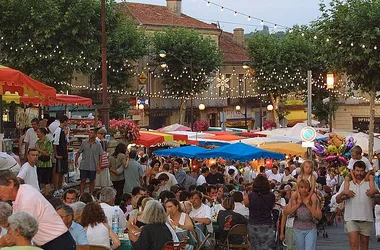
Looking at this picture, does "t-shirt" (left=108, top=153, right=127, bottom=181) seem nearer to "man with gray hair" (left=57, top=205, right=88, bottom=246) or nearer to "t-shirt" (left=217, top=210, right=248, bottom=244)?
"t-shirt" (left=217, top=210, right=248, bottom=244)

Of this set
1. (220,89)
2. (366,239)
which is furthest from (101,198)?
(220,89)

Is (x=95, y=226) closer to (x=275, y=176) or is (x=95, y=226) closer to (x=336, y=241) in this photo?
(x=336, y=241)

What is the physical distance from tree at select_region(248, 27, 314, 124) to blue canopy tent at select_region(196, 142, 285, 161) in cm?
3731

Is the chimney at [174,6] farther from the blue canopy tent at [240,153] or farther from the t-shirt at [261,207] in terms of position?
the t-shirt at [261,207]

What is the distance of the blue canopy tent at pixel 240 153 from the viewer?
26.9 meters

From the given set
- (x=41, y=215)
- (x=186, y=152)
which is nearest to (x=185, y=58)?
(x=186, y=152)

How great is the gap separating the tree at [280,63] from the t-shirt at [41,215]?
56.4 meters

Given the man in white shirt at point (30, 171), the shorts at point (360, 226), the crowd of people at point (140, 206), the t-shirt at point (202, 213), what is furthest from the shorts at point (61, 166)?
the shorts at point (360, 226)

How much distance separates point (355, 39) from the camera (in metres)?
39.8

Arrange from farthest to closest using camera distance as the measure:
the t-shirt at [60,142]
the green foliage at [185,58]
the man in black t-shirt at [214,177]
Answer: the green foliage at [185,58] → the man in black t-shirt at [214,177] → the t-shirt at [60,142]

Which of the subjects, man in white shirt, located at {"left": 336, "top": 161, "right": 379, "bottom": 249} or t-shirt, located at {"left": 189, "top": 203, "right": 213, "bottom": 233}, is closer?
man in white shirt, located at {"left": 336, "top": 161, "right": 379, "bottom": 249}

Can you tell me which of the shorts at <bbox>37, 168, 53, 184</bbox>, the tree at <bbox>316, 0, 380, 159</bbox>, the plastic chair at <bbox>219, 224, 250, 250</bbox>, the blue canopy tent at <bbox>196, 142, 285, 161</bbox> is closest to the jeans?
the plastic chair at <bbox>219, 224, 250, 250</bbox>

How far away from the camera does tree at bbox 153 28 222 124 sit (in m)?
61.5

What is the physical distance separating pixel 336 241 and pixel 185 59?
42.1 metres
